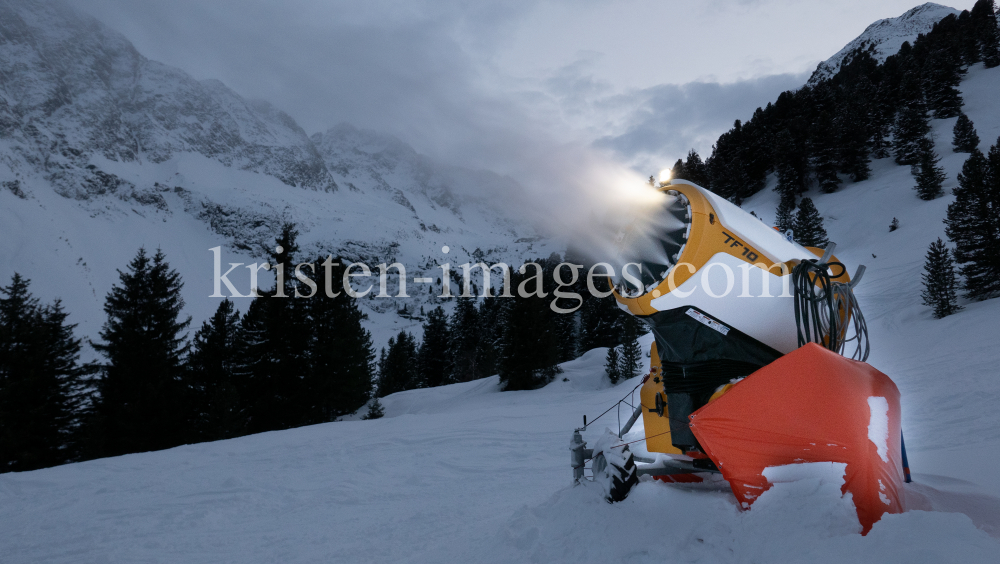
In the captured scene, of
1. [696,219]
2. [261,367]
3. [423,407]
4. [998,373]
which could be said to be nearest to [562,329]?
[423,407]

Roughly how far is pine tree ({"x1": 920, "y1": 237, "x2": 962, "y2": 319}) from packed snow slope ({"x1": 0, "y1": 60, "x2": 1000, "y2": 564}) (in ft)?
20.8

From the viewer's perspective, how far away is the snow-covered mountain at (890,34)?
9300 cm

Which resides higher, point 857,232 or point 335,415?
point 857,232

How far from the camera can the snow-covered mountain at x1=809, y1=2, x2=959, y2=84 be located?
9300 centimetres

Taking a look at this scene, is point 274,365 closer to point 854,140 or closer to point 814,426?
point 814,426

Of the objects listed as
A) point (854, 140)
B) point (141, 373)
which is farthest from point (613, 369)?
point (854, 140)

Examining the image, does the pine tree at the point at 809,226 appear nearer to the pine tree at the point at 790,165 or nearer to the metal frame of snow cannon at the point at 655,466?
the pine tree at the point at 790,165

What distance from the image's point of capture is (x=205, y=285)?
83.1m

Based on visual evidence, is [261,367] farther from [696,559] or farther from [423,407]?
[696,559]

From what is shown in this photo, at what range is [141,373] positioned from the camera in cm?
1817

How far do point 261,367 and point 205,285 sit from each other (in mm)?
75469

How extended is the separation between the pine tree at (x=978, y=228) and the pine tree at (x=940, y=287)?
39.1 inches

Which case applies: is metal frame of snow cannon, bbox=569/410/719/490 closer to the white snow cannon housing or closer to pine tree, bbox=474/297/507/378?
the white snow cannon housing

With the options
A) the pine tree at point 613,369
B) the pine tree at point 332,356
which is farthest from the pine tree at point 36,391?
the pine tree at point 613,369
